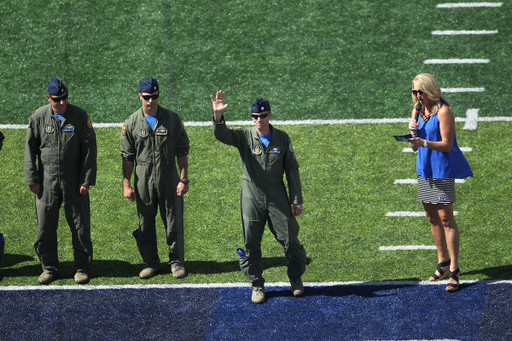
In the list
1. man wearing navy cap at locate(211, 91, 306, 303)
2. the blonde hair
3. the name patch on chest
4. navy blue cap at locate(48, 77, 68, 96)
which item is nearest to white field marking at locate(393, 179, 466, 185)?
the blonde hair

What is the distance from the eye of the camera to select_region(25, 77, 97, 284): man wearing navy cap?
23.4 feet

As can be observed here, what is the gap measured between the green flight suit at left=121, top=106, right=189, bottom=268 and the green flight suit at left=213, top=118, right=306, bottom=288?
924mm

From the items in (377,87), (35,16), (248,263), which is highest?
(35,16)

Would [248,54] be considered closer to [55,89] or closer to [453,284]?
[55,89]

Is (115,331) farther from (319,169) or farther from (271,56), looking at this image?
(271,56)

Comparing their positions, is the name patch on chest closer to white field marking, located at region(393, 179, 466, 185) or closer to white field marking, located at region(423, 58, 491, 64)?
white field marking, located at region(393, 179, 466, 185)

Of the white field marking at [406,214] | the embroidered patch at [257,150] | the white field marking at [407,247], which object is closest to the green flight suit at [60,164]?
the embroidered patch at [257,150]

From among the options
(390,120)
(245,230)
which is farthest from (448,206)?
(390,120)

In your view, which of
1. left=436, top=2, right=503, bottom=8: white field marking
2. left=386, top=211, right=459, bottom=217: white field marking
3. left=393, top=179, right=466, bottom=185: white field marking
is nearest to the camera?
left=386, top=211, right=459, bottom=217: white field marking

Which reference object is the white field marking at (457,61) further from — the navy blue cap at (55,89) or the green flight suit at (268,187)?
the navy blue cap at (55,89)

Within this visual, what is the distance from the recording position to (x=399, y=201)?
349 inches

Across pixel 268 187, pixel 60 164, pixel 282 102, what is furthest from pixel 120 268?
pixel 282 102

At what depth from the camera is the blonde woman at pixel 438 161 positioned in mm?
6582

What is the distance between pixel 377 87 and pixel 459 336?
610 centimetres
